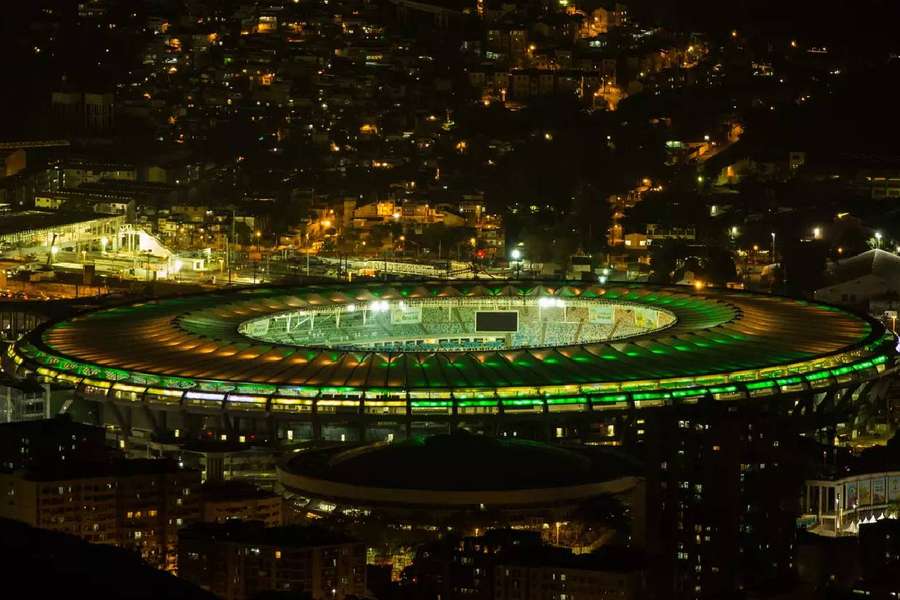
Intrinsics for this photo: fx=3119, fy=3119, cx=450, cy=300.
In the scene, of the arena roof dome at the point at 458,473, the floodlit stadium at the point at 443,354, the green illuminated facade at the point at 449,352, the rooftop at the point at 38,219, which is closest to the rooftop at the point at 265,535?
the arena roof dome at the point at 458,473

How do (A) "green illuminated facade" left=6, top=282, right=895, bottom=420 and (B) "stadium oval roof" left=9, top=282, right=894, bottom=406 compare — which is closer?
(A) "green illuminated facade" left=6, top=282, right=895, bottom=420

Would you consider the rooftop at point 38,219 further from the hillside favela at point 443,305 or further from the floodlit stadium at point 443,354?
the floodlit stadium at point 443,354

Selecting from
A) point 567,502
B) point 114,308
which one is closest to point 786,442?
point 567,502

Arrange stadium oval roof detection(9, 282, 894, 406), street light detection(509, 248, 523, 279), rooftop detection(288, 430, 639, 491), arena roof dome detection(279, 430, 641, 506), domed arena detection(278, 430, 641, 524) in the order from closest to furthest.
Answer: domed arena detection(278, 430, 641, 524)
arena roof dome detection(279, 430, 641, 506)
rooftop detection(288, 430, 639, 491)
stadium oval roof detection(9, 282, 894, 406)
street light detection(509, 248, 523, 279)

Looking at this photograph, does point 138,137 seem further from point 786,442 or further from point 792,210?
point 786,442

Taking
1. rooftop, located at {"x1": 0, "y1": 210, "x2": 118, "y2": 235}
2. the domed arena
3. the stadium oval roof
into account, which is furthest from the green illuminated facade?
rooftop, located at {"x1": 0, "y1": 210, "x2": 118, "y2": 235}

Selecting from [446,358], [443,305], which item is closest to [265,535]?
[446,358]

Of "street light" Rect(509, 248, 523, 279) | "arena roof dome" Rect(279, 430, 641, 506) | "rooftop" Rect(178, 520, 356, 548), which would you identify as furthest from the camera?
"street light" Rect(509, 248, 523, 279)

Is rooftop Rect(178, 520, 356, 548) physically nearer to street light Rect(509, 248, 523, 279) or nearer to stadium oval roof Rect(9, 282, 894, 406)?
stadium oval roof Rect(9, 282, 894, 406)
